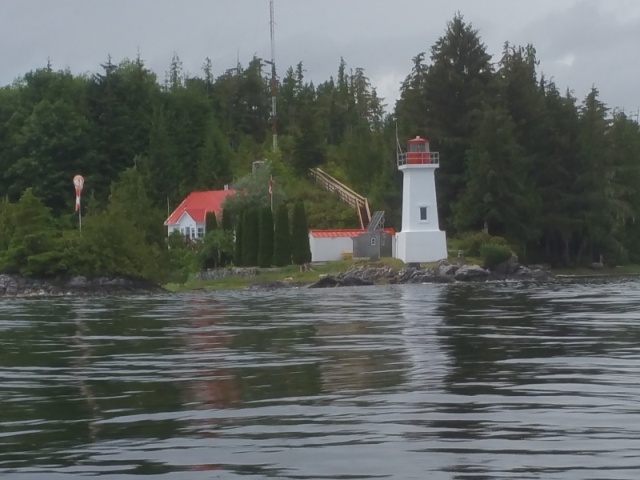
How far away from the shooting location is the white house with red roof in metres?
79.4

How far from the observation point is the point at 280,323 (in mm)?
27406

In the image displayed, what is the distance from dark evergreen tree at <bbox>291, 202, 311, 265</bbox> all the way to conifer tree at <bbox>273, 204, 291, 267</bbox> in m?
0.34

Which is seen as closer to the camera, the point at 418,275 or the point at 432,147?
the point at 418,275

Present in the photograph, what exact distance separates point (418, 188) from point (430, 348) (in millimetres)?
49014

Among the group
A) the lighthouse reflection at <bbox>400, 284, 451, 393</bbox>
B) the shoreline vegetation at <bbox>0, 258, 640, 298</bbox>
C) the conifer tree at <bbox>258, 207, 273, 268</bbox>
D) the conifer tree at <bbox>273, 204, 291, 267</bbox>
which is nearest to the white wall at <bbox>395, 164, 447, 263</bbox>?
the shoreline vegetation at <bbox>0, 258, 640, 298</bbox>

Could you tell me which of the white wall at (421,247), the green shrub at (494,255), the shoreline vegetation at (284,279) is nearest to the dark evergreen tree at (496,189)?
the green shrub at (494,255)

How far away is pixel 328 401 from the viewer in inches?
503

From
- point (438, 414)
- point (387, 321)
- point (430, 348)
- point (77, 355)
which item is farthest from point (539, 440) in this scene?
point (387, 321)

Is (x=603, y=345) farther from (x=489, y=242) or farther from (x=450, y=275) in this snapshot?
(x=489, y=242)

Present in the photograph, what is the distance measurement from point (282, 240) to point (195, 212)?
596 inches

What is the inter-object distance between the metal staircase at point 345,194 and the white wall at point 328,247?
4.96 m

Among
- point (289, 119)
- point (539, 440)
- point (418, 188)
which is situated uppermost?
point (289, 119)

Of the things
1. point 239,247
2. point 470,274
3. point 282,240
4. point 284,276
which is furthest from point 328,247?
point 470,274

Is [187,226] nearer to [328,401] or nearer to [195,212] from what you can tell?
[195,212]
